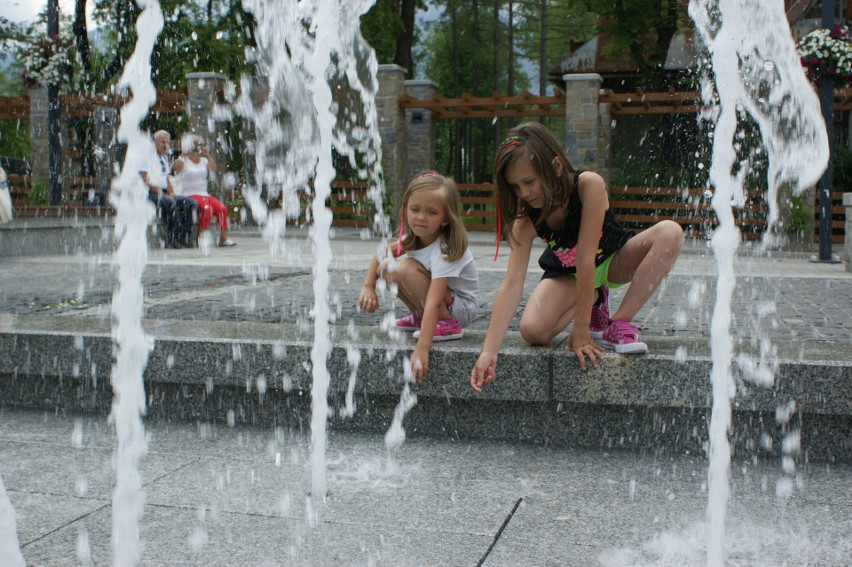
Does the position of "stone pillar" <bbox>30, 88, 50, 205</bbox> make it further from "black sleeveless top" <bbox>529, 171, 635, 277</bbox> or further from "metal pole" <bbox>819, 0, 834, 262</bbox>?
"black sleeveless top" <bbox>529, 171, 635, 277</bbox>

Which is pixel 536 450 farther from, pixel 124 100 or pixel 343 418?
pixel 124 100

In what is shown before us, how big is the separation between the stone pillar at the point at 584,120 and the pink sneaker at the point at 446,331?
1269 centimetres

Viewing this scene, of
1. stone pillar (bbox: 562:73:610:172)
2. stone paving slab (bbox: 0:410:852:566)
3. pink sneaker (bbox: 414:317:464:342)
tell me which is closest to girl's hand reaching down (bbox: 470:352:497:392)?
stone paving slab (bbox: 0:410:852:566)

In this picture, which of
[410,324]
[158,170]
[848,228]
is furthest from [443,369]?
[158,170]

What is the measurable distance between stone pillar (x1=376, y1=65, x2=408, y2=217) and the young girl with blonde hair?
13.4 meters

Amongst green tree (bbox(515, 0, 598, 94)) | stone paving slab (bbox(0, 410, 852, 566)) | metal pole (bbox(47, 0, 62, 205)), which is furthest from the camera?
green tree (bbox(515, 0, 598, 94))

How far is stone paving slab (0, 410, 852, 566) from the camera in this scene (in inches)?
83.3

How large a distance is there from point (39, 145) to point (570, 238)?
17.3 metres

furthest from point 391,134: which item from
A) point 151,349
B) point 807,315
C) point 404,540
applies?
point 404,540

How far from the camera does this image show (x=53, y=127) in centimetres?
1552

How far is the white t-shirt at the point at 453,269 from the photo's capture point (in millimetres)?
3262

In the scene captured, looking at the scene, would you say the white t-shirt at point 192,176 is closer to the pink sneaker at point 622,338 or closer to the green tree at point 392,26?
the pink sneaker at point 622,338

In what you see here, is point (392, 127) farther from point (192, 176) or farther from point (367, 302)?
point (367, 302)

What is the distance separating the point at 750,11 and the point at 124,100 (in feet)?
47.3
